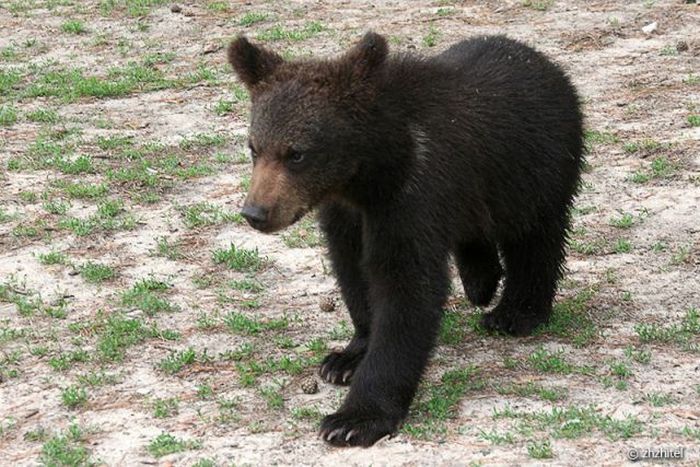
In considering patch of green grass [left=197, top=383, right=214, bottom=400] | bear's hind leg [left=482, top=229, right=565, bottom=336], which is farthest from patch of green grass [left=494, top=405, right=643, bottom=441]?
patch of green grass [left=197, top=383, right=214, bottom=400]

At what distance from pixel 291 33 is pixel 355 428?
290 inches

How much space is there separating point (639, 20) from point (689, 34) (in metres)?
0.65

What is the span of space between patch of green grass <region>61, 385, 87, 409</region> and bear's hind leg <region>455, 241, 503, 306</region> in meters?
2.19

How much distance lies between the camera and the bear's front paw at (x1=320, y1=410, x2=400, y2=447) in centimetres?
542

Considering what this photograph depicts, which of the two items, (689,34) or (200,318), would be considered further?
(689,34)

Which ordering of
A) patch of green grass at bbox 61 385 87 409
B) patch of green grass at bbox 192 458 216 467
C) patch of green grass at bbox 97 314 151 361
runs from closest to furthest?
patch of green grass at bbox 192 458 216 467 < patch of green grass at bbox 61 385 87 409 < patch of green grass at bbox 97 314 151 361

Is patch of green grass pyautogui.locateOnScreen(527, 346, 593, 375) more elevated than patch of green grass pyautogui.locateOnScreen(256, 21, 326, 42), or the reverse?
patch of green grass pyautogui.locateOnScreen(527, 346, 593, 375)

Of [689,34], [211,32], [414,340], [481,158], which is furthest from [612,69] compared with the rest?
[414,340]

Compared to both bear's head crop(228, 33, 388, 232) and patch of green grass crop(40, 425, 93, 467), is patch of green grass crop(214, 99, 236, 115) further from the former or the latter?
patch of green grass crop(40, 425, 93, 467)

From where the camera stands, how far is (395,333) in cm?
563

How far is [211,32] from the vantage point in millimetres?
12711

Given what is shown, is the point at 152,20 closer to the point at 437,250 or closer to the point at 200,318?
the point at 200,318

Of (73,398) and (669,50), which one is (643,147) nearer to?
(669,50)

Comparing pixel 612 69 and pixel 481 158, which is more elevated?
pixel 481 158
